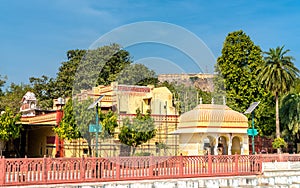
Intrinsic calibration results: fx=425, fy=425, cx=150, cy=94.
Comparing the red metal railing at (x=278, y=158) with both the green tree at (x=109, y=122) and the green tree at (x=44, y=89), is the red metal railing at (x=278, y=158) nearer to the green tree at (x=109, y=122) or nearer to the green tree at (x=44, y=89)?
the green tree at (x=109, y=122)

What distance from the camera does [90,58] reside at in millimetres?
36250

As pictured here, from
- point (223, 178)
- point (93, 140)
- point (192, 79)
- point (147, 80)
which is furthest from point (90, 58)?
point (223, 178)

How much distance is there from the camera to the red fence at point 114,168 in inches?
555

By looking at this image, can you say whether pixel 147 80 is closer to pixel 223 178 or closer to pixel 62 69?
pixel 223 178

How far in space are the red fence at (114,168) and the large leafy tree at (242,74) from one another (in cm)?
1605

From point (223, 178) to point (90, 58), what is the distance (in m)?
21.6

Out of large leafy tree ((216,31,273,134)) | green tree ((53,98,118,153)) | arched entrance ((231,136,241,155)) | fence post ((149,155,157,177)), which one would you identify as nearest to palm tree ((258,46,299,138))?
large leafy tree ((216,31,273,134))

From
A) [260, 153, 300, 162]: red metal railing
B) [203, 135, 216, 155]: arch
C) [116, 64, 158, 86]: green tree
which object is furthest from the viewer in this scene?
[203, 135, 216, 155]: arch

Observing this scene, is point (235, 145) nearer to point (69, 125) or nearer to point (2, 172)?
point (69, 125)

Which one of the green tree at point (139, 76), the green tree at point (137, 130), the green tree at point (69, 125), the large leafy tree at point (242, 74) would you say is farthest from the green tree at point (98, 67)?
the green tree at point (139, 76)

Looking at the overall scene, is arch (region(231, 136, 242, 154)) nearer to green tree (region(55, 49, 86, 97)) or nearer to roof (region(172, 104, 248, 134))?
roof (region(172, 104, 248, 134))

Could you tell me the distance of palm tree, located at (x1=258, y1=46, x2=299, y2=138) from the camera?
32125 mm

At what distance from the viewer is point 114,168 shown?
15453 mm

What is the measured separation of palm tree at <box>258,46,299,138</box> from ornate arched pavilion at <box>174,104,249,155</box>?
9423mm
